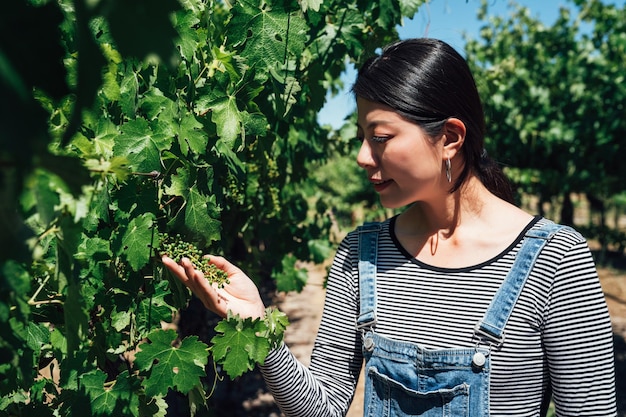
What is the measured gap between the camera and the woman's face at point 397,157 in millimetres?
1509

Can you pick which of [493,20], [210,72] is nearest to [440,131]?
[210,72]

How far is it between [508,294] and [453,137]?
1.46ft

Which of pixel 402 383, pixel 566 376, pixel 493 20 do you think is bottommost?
pixel 402 383

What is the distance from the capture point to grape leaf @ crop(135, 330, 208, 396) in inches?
53.8

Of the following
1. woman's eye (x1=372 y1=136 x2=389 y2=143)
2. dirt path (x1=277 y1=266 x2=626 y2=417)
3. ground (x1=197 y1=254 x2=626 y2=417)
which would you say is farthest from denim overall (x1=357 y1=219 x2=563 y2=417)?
dirt path (x1=277 y1=266 x2=626 y2=417)

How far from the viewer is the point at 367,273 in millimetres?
1655

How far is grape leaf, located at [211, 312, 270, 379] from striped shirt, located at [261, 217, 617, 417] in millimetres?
104

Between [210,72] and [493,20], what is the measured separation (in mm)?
10489

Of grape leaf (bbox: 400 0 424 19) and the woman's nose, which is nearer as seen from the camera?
the woman's nose

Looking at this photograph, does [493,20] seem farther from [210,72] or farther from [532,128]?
[210,72]

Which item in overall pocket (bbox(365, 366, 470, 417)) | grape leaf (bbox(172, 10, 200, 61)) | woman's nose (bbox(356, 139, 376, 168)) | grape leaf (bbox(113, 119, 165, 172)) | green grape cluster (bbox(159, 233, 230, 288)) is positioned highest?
grape leaf (bbox(172, 10, 200, 61))

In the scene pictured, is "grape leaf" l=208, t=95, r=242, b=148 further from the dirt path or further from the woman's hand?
the dirt path

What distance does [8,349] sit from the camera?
2.76 ft

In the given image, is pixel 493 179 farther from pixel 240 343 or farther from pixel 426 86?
pixel 240 343
